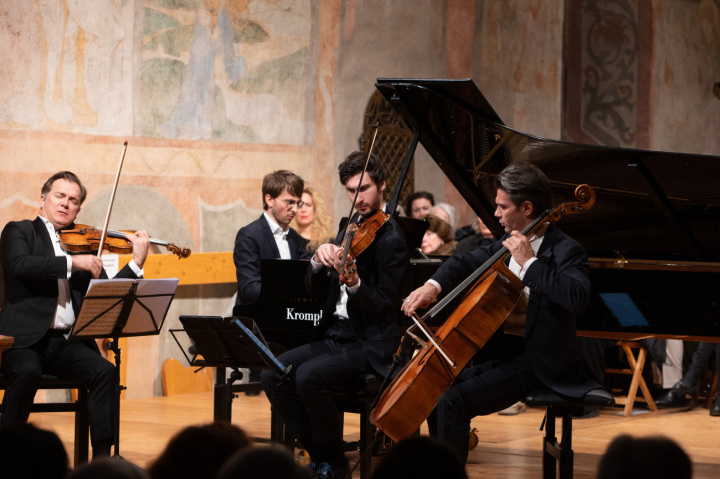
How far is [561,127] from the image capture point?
37.8ft

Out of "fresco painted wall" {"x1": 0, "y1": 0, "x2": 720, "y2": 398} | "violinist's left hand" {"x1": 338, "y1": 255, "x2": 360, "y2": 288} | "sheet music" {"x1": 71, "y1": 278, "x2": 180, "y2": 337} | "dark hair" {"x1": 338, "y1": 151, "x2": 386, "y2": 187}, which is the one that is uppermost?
"fresco painted wall" {"x1": 0, "y1": 0, "x2": 720, "y2": 398}

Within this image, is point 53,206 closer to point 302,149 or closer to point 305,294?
point 305,294

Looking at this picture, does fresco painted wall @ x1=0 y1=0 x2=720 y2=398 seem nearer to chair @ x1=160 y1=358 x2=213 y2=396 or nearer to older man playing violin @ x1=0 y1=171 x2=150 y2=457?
chair @ x1=160 y1=358 x2=213 y2=396

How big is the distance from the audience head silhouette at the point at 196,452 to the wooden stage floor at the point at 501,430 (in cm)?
271

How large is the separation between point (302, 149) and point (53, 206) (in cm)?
365

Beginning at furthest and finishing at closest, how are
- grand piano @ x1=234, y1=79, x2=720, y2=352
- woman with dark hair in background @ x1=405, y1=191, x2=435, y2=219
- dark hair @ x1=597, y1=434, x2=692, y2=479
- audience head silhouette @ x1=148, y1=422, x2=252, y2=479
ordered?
woman with dark hair in background @ x1=405, y1=191, x2=435, y2=219 → grand piano @ x1=234, y1=79, x2=720, y2=352 → audience head silhouette @ x1=148, y1=422, x2=252, y2=479 → dark hair @ x1=597, y1=434, x2=692, y2=479

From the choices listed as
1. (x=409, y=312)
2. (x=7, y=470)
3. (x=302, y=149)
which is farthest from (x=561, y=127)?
(x=7, y=470)

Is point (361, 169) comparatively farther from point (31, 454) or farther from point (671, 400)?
point (671, 400)

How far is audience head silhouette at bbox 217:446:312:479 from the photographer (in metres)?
1.46

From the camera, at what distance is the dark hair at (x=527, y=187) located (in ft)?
11.6

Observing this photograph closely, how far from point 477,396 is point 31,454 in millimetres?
2174

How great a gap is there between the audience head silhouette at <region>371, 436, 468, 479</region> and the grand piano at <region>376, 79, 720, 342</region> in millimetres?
2727

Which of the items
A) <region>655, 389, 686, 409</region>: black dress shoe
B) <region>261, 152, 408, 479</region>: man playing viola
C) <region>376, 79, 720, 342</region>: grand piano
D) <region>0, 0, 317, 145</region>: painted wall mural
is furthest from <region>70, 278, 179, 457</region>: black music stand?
<region>655, 389, 686, 409</region>: black dress shoe

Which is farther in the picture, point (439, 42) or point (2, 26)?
point (439, 42)
